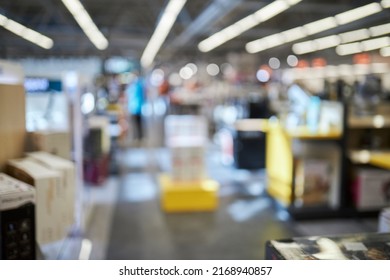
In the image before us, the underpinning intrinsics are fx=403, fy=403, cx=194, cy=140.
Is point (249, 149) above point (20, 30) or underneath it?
underneath

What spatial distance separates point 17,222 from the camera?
1.69m

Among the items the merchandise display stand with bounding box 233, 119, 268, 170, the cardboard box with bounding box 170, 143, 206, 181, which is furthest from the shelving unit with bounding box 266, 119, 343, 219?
the merchandise display stand with bounding box 233, 119, 268, 170

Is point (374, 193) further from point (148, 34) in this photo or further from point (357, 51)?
point (357, 51)

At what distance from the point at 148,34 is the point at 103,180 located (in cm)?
774

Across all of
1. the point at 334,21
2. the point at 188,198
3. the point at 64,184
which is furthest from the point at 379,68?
the point at 64,184

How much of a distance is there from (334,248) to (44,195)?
1.37 m

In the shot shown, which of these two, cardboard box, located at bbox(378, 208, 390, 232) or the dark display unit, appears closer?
the dark display unit

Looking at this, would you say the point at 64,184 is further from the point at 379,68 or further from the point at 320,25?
the point at 379,68

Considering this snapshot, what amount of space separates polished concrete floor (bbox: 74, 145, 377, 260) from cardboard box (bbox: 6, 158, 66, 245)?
104 centimetres

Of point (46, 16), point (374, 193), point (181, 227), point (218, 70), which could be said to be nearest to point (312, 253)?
point (181, 227)

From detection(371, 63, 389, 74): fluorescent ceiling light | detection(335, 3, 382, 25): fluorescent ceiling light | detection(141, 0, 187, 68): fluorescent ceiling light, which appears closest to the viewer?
detection(141, 0, 187, 68): fluorescent ceiling light

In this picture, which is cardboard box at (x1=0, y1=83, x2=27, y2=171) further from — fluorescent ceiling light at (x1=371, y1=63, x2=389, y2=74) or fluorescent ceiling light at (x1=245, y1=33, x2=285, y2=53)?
fluorescent ceiling light at (x1=245, y1=33, x2=285, y2=53)

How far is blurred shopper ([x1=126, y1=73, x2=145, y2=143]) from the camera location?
949cm

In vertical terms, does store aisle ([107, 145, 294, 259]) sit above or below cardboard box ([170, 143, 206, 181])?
below
